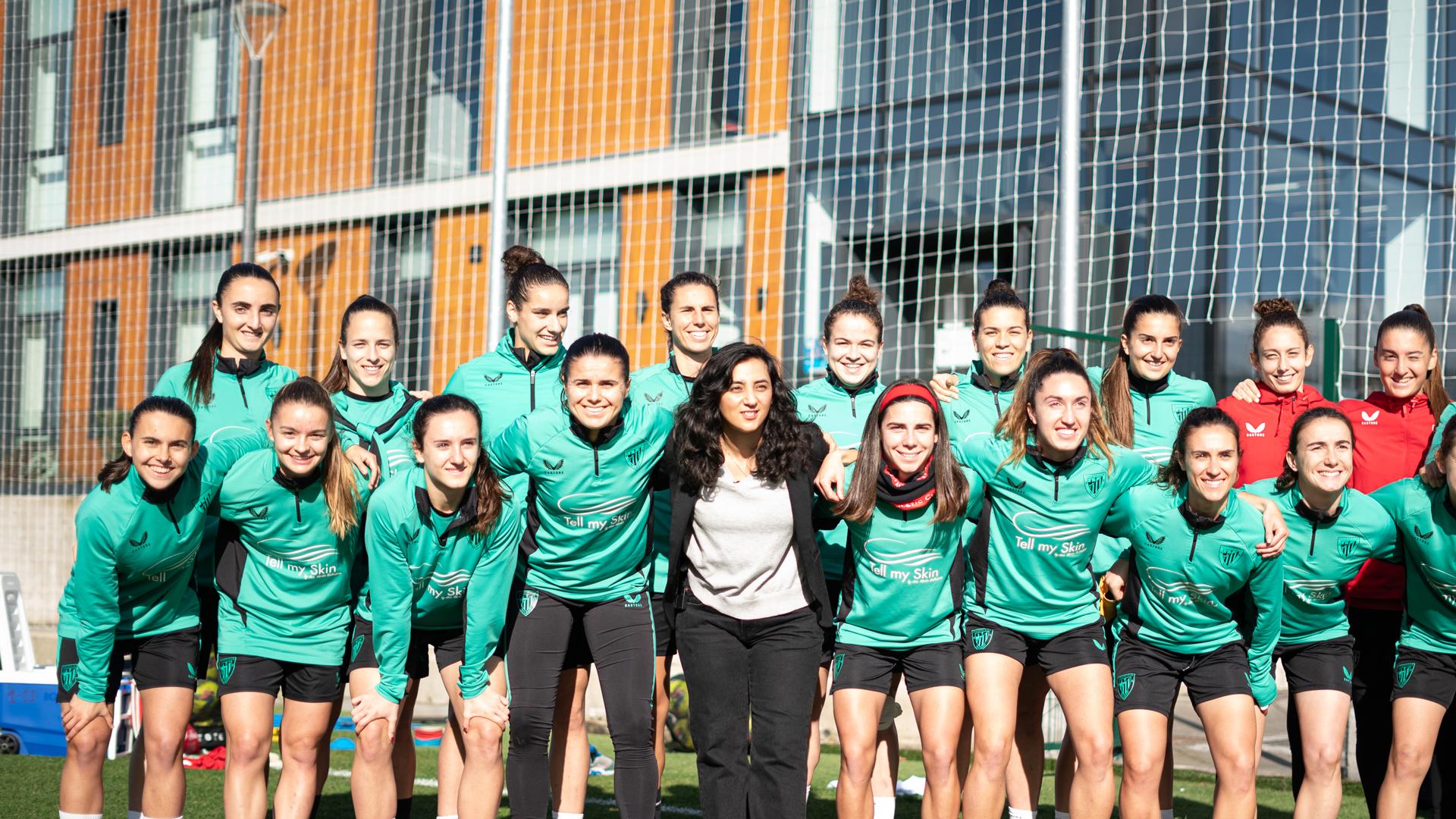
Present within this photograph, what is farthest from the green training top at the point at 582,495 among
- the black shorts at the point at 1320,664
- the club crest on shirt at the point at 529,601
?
the black shorts at the point at 1320,664

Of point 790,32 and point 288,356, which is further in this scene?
point 288,356

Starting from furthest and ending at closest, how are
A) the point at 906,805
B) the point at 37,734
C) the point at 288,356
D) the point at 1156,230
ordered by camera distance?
the point at 288,356 < the point at 1156,230 < the point at 37,734 < the point at 906,805

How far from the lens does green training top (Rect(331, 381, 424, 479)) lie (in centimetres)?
486

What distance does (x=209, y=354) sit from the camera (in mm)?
4977

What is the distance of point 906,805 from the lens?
633 cm

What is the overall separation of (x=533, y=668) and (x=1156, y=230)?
5405mm

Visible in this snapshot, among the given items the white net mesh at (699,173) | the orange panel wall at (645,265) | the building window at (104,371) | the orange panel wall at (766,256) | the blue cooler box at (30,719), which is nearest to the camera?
the blue cooler box at (30,719)

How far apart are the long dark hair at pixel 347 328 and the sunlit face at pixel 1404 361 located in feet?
11.8

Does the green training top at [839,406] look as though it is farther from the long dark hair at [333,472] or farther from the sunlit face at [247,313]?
A: the sunlit face at [247,313]

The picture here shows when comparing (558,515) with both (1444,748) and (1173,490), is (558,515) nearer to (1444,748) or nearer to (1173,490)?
(1173,490)

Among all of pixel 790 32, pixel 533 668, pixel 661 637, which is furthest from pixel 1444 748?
pixel 790 32

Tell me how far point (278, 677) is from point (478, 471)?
946mm

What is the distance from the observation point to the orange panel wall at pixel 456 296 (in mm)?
11273

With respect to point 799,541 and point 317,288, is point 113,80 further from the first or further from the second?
point 799,541
